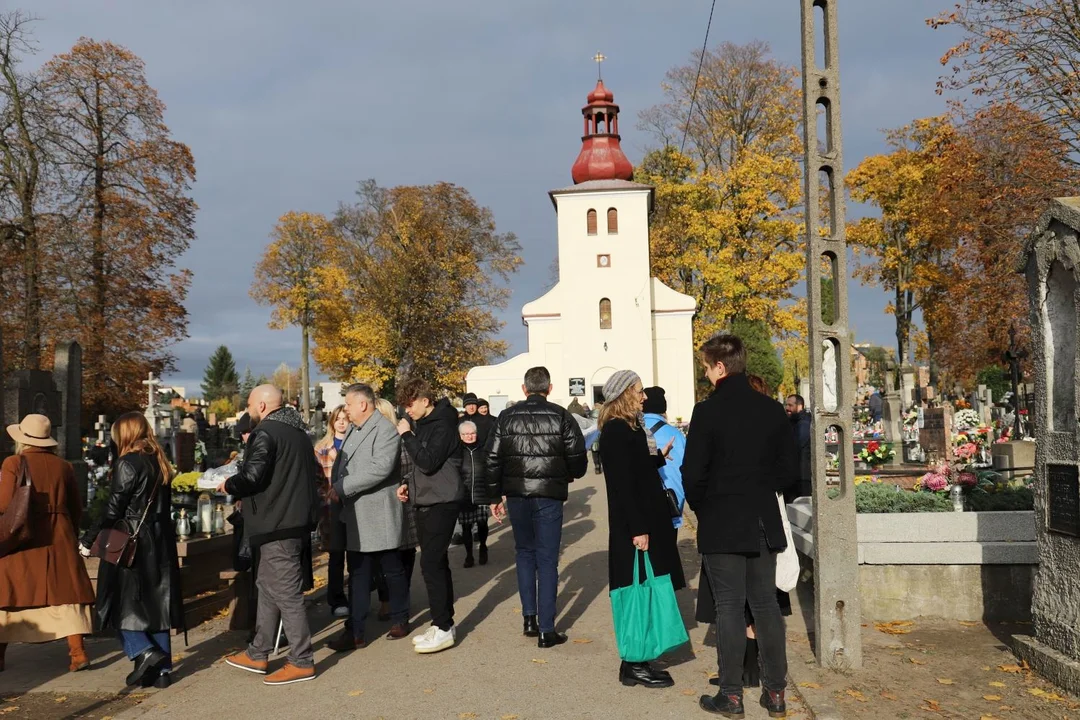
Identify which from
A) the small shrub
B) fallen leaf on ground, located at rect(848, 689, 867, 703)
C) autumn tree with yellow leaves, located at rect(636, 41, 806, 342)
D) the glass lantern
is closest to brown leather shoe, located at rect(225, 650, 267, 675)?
the glass lantern

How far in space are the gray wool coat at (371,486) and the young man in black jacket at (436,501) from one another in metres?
0.13

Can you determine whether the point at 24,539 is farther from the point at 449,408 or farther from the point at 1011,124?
the point at 1011,124

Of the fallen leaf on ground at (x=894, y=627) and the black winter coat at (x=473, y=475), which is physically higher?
the black winter coat at (x=473, y=475)

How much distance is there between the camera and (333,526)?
7.29 meters

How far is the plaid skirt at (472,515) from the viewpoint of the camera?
10547mm

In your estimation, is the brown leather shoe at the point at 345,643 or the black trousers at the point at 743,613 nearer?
the black trousers at the point at 743,613

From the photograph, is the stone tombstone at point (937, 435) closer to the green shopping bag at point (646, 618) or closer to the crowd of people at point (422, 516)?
the crowd of people at point (422, 516)

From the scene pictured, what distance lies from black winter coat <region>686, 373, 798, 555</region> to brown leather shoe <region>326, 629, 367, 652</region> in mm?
3037

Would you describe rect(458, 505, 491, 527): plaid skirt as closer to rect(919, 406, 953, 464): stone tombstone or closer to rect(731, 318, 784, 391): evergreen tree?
rect(919, 406, 953, 464): stone tombstone

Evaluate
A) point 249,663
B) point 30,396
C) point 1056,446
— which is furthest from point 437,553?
point 30,396

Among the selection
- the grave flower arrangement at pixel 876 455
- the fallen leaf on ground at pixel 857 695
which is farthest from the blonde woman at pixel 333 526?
the grave flower arrangement at pixel 876 455

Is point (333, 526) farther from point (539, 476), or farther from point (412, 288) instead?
point (412, 288)

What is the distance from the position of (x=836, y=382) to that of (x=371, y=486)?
3.26 metres

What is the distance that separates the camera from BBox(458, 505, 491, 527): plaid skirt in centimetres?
1055
